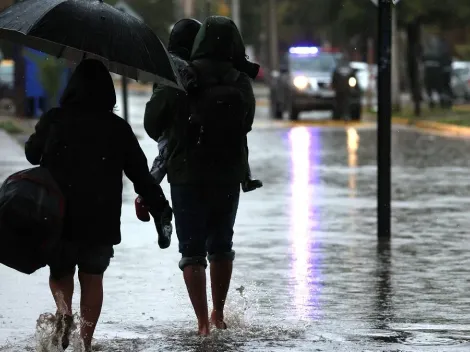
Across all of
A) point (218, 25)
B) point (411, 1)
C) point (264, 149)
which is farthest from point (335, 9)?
point (218, 25)

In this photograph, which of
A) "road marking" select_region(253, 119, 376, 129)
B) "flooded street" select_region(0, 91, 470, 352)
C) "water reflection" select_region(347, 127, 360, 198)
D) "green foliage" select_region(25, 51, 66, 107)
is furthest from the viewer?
"road marking" select_region(253, 119, 376, 129)

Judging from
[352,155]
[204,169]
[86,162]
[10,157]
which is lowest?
[352,155]

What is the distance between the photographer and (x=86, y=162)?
730 cm

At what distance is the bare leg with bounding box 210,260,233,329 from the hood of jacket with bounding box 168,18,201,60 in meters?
1.13

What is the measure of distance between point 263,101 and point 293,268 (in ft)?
150

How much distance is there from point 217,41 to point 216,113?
38cm

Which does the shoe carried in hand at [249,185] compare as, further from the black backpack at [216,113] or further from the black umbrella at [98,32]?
the black umbrella at [98,32]

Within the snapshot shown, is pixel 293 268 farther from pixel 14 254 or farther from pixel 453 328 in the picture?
pixel 14 254

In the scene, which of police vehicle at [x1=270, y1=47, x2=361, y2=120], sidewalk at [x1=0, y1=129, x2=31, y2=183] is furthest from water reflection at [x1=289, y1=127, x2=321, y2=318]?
police vehicle at [x1=270, y1=47, x2=361, y2=120]

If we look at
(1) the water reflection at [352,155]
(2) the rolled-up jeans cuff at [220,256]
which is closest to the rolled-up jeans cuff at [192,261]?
(2) the rolled-up jeans cuff at [220,256]

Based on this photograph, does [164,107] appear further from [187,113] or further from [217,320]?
[217,320]

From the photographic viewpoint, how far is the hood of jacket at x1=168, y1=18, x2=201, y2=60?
8.33 m

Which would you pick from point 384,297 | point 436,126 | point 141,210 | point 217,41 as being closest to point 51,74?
point 436,126

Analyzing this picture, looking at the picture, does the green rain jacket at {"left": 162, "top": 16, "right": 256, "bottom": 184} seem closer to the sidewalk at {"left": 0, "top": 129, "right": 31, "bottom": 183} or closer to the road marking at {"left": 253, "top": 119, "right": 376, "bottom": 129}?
the sidewalk at {"left": 0, "top": 129, "right": 31, "bottom": 183}
